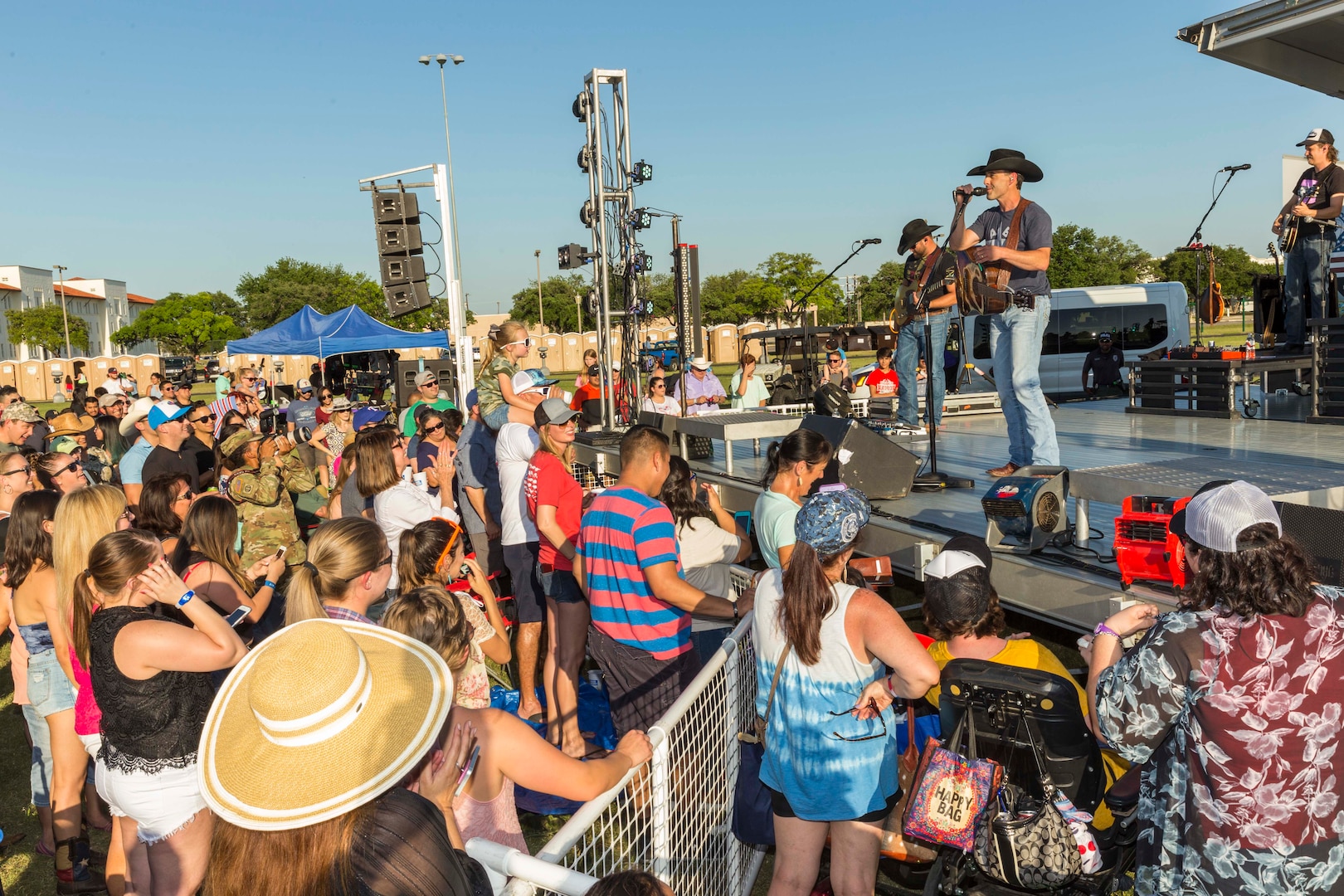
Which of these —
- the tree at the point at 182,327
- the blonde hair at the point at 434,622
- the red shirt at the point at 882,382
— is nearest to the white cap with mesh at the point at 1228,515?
the blonde hair at the point at 434,622

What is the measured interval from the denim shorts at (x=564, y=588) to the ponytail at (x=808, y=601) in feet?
6.99

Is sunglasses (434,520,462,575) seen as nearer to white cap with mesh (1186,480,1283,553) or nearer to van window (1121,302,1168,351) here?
white cap with mesh (1186,480,1283,553)

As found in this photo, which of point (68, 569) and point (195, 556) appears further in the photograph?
point (195, 556)

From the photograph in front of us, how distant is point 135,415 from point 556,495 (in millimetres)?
5817

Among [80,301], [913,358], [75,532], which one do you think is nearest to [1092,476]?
[913,358]

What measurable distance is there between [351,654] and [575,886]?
1.85 feet

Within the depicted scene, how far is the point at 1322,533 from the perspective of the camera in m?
3.36

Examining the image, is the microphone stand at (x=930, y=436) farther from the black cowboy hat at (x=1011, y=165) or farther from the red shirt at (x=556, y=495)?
the red shirt at (x=556, y=495)

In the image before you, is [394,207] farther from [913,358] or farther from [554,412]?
[554,412]

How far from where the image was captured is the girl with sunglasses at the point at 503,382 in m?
5.37

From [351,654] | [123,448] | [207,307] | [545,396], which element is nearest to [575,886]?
[351,654]

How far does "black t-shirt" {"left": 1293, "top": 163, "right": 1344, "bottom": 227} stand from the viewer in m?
7.50

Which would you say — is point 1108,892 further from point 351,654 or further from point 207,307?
point 207,307

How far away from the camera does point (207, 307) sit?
91.2 metres
